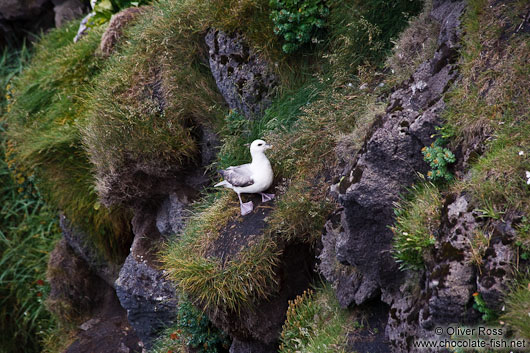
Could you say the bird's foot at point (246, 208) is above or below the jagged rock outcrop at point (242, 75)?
below

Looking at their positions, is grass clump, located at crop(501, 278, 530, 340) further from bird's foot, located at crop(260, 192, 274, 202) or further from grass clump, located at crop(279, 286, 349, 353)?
bird's foot, located at crop(260, 192, 274, 202)

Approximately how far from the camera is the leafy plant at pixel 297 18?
5.70m

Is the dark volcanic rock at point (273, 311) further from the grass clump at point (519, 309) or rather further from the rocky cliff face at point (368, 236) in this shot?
the grass clump at point (519, 309)

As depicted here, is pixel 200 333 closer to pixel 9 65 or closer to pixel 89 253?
pixel 89 253

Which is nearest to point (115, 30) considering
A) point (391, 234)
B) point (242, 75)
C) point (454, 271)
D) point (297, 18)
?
point (242, 75)

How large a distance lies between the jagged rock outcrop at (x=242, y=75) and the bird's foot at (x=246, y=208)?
4.22ft

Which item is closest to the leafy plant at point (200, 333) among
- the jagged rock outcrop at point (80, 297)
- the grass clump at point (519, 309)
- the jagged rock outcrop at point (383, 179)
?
the jagged rock outcrop at point (383, 179)

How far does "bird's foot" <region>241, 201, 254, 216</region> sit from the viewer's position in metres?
5.12

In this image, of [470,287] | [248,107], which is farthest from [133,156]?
[470,287]

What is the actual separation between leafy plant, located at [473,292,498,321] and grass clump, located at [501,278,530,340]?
90 millimetres

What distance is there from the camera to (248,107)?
6.09 meters

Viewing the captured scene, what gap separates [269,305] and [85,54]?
5.16 meters

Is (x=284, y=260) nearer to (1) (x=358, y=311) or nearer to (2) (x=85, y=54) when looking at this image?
(1) (x=358, y=311)

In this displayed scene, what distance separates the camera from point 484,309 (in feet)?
10.2
